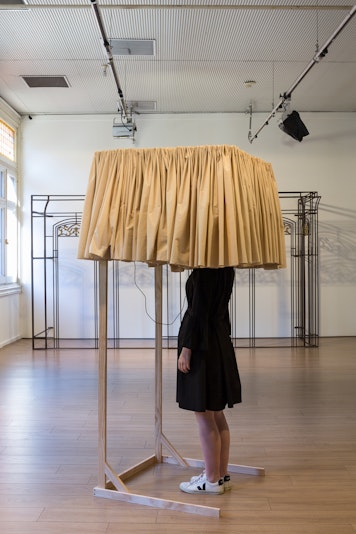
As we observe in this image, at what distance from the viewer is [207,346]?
9.51ft

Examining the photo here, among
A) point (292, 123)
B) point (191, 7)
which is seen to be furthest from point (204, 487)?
point (292, 123)

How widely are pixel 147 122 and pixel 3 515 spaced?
26.7 ft

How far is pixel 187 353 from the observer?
2914mm

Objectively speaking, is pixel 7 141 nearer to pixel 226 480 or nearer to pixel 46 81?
pixel 46 81

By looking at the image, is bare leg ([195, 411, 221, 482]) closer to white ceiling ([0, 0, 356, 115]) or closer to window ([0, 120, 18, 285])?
white ceiling ([0, 0, 356, 115])

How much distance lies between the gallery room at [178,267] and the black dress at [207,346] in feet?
0.04

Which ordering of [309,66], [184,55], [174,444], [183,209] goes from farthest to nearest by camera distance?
[184,55] → [309,66] → [174,444] → [183,209]

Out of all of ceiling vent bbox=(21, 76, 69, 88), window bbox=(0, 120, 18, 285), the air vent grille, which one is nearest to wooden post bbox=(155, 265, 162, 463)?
ceiling vent bbox=(21, 76, 69, 88)

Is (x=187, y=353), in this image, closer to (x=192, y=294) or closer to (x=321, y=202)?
(x=192, y=294)

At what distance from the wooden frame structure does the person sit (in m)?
0.31

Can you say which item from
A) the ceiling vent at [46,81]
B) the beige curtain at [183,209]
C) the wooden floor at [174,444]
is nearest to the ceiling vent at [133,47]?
the ceiling vent at [46,81]

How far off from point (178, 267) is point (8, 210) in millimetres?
7212

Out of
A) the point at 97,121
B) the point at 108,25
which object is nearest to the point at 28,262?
the point at 97,121

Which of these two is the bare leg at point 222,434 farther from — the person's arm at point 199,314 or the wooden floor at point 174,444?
the person's arm at point 199,314
